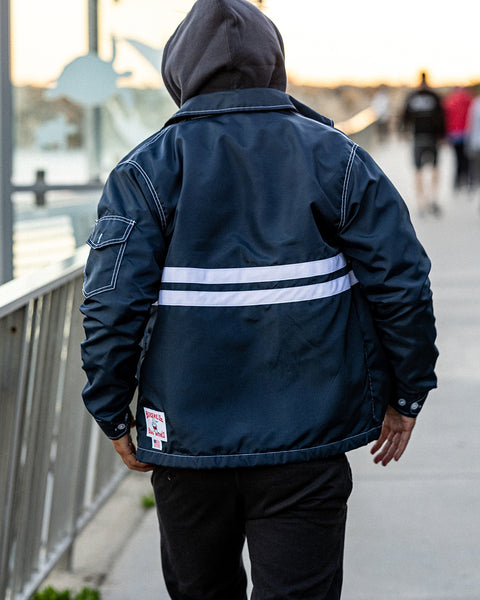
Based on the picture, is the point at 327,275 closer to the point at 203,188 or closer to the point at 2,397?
the point at 203,188

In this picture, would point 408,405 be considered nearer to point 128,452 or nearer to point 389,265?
point 389,265

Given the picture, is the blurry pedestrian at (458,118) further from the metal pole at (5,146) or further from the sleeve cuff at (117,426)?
the sleeve cuff at (117,426)

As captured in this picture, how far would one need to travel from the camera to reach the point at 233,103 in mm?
2129

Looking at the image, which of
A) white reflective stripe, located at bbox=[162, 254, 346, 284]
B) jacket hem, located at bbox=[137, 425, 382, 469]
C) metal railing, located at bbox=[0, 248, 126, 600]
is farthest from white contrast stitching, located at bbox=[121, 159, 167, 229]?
metal railing, located at bbox=[0, 248, 126, 600]

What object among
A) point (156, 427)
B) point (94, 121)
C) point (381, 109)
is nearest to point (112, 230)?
point (156, 427)

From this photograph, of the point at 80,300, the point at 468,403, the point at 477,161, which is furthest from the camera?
the point at 477,161

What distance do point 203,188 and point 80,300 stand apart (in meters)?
1.47

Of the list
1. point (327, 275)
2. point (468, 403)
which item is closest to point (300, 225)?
point (327, 275)

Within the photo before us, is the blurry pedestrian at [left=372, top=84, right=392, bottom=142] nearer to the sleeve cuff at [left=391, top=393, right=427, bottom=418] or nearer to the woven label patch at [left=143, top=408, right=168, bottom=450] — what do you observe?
the sleeve cuff at [left=391, top=393, right=427, bottom=418]

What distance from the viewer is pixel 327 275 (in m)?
2.10

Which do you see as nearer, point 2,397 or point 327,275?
point 327,275

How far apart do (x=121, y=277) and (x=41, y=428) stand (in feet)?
3.78

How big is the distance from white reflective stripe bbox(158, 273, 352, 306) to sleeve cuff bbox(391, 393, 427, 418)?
14.2 inches

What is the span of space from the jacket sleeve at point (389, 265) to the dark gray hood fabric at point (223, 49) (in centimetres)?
29
